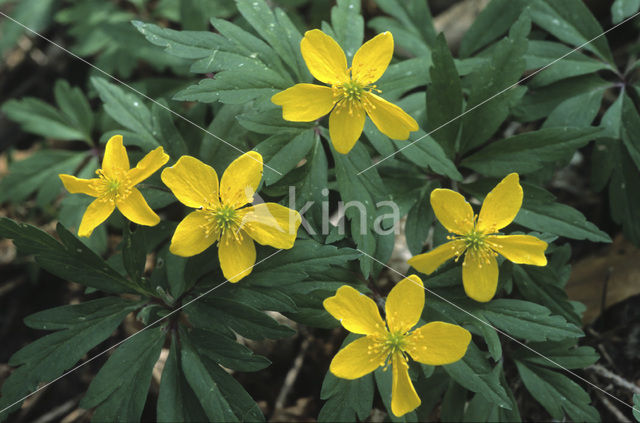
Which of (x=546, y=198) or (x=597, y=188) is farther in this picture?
(x=597, y=188)

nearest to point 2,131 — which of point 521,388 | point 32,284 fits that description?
point 32,284

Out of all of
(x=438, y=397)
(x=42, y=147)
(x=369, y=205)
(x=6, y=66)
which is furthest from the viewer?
(x=6, y=66)

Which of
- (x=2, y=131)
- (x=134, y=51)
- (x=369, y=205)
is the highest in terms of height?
(x=134, y=51)

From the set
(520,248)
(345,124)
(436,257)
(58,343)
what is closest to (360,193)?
(345,124)

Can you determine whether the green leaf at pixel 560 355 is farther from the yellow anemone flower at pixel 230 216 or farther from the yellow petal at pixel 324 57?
the yellow petal at pixel 324 57

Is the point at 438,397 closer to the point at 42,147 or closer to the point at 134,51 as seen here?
the point at 134,51

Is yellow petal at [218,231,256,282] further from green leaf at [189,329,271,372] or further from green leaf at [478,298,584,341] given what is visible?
green leaf at [478,298,584,341]

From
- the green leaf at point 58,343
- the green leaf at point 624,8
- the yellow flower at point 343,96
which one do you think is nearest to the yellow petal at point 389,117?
the yellow flower at point 343,96
